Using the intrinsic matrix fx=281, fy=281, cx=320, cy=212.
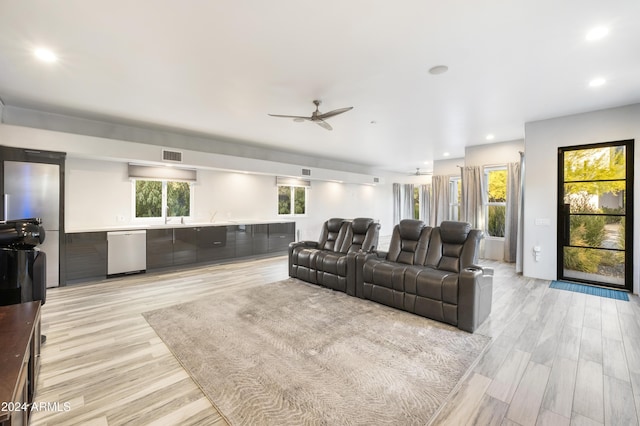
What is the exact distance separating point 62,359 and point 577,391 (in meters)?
4.10

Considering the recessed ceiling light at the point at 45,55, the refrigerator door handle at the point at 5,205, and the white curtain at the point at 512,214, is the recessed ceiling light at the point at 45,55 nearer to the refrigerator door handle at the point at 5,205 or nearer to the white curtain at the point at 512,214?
the refrigerator door handle at the point at 5,205

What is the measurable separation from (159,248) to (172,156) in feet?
5.97

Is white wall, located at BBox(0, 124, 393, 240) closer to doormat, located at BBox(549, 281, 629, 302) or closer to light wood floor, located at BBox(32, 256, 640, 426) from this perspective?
light wood floor, located at BBox(32, 256, 640, 426)

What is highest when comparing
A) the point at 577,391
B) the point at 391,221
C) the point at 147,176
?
the point at 147,176

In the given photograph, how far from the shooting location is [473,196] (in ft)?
23.0

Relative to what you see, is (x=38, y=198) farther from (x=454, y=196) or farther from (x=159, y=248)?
(x=454, y=196)

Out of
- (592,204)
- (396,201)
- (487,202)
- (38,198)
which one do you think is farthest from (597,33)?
(396,201)

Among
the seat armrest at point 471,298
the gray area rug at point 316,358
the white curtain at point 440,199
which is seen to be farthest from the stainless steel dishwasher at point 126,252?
the white curtain at point 440,199

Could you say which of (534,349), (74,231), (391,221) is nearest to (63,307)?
(74,231)

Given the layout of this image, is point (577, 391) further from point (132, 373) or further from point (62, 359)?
point (62, 359)

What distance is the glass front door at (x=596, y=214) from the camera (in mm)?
4395

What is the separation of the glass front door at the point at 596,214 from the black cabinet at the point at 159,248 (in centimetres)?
717

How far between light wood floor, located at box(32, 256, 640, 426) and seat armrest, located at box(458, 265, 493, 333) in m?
0.17

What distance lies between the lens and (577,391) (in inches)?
80.1
